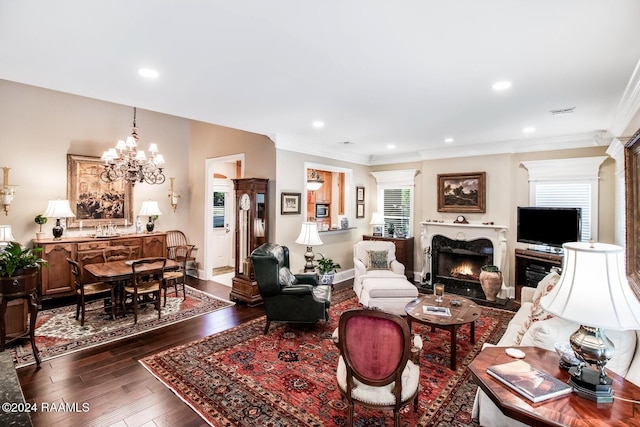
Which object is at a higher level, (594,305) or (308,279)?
(594,305)

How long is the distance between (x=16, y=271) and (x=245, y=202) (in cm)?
286

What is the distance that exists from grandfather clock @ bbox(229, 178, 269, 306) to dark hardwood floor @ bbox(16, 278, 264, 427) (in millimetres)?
1316

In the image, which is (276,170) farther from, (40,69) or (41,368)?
(41,368)

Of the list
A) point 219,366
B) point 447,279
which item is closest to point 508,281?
point 447,279

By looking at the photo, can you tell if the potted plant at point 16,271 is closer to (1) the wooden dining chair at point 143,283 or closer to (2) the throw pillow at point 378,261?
(1) the wooden dining chair at point 143,283

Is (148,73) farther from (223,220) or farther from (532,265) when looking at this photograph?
(532,265)

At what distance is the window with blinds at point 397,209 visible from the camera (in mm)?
6922

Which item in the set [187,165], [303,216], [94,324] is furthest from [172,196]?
[94,324]

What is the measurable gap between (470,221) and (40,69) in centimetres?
641

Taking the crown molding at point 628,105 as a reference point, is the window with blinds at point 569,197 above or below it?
below

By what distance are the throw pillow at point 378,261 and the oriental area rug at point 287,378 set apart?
4.98ft

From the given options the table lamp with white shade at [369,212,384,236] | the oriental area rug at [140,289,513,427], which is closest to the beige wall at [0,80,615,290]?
the table lamp with white shade at [369,212,384,236]

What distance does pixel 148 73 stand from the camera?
2727 mm

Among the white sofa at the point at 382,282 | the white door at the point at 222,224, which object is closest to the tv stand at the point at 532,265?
the white sofa at the point at 382,282
